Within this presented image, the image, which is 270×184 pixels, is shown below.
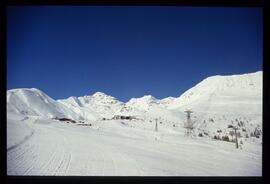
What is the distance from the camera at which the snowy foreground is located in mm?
6496

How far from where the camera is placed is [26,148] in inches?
276

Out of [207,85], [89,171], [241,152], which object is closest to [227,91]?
[207,85]

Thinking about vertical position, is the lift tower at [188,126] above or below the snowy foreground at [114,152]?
above

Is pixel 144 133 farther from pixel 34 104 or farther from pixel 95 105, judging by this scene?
pixel 34 104

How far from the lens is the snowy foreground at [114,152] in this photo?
6496 mm

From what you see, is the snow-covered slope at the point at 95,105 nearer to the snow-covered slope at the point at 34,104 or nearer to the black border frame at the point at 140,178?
the snow-covered slope at the point at 34,104

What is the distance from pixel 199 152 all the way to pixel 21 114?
8.42ft

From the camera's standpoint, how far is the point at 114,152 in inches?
281

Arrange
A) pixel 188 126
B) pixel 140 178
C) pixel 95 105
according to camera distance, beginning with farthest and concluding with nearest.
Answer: pixel 188 126 → pixel 95 105 → pixel 140 178

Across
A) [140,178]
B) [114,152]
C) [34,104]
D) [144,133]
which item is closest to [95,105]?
[114,152]

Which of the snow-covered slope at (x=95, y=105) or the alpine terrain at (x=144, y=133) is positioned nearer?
the alpine terrain at (x=144, y=133)

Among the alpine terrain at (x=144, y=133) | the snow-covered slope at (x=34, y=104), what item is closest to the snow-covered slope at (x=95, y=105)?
the alpine terrain at (x=144, y=133)

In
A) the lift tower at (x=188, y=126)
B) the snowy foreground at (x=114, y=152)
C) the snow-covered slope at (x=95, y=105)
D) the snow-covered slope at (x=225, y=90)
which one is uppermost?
the snow-covered slope at (x=225, y=90)

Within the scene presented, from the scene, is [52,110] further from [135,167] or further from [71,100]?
[135,167]
